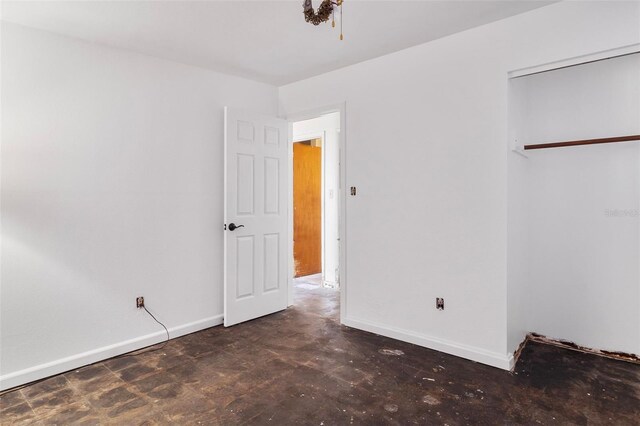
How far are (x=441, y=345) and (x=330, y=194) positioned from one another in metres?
2.67

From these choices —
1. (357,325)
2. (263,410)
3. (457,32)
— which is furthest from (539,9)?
(263,410)

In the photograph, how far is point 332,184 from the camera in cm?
510

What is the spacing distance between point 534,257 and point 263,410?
8.40ft

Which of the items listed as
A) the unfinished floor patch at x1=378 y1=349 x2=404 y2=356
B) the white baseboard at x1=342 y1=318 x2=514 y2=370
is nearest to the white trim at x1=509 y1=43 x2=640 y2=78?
the white baseboard at x1=342 y1=318 x2=514 y2=370

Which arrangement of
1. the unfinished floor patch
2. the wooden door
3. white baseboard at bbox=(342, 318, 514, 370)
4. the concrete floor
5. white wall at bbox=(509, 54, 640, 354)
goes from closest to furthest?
the concrete floor, white baseboard at bbox=(342, 318, 514, 370), white wall at bbox=(509, 54, 640, 354), the unfinished floor patch, the wooden door

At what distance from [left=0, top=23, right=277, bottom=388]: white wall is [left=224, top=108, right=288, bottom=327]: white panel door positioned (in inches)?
8.1

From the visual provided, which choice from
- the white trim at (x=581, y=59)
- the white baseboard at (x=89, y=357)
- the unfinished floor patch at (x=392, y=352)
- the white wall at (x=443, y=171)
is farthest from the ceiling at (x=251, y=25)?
the unfinished floor patch at (x=392, y=352)

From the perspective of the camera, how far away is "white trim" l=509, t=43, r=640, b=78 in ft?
7.28

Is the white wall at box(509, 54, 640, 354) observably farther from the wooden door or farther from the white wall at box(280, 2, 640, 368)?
the wooden door

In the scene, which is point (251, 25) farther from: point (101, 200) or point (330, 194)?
point (330, 194)

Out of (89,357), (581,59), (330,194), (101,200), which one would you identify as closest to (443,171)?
(581,59)

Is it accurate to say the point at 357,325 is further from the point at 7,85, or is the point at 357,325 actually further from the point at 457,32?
the point at 7,85

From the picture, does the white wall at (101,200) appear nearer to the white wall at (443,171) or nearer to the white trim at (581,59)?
the white wall at (443,171)

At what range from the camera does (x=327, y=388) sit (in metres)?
2.38
